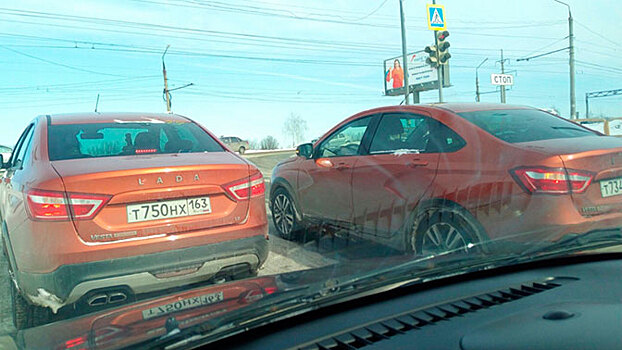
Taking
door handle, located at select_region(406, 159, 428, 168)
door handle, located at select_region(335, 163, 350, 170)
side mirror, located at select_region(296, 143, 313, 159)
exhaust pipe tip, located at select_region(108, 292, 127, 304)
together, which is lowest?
exhaust pipe tip, located at select_region(108, 292, 127, 304)

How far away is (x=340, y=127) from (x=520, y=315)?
12.0 feet

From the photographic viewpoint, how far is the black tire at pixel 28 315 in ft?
10.7

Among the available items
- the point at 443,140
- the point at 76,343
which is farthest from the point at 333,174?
the point at 76,343

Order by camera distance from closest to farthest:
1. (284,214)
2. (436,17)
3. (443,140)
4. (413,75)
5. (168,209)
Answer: (168,209)
(443,140)
(284,214)
(436,17)
(413,75)

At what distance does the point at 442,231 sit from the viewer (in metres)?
3.74

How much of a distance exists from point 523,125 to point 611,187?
86 centimetres

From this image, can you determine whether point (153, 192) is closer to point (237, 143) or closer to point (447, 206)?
point (447, 206)

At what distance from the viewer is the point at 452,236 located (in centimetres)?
366

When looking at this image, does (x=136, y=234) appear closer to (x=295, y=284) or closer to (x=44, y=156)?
(x=44, y=156)

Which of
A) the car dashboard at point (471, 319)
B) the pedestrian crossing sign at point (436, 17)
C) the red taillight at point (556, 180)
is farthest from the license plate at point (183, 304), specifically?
the pedestrian crossing sign at point (436, 17)

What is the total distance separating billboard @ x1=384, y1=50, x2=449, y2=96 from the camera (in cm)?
4272

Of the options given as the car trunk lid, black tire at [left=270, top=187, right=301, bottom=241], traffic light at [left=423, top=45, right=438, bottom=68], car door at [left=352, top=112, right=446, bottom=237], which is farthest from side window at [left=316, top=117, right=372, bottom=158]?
traffic light at [left=423, top=45, right=438, bottom=68]

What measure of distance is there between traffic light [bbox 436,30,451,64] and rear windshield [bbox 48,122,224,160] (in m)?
10.8

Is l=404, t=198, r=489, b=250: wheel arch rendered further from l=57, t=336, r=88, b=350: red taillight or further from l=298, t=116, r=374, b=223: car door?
l=57, t=336, r=88, b=350: red taillight
